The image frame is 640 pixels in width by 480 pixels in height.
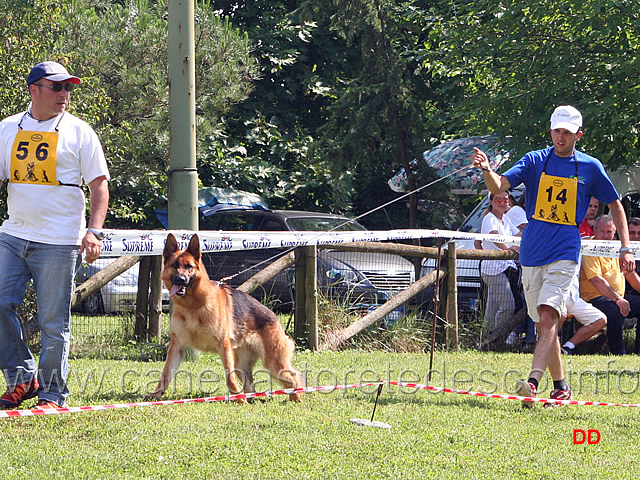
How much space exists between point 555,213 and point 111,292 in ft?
15.2

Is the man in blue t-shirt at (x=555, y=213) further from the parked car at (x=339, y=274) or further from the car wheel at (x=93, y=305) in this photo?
the car wheel at (x=93, y=305)

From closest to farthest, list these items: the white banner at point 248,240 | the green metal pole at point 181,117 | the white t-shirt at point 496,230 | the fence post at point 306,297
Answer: the white banner at point 248,240 < the green metal pole at point 181,117 < the fence post at point 306,297 < the white t-shirt at point 496,230

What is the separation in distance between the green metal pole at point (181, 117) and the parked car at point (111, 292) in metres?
0.97

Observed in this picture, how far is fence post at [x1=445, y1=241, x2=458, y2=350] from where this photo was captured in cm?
1000

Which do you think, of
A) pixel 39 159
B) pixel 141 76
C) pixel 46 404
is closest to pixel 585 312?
pixel 46 404

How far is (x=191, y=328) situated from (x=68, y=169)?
1485 millimetres

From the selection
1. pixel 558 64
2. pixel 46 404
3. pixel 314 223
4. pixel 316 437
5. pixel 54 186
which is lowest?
pixel 316 437

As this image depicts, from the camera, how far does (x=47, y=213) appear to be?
16.5ft

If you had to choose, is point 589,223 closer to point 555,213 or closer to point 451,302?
point 451,302

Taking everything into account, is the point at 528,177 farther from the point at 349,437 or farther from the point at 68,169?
the point at 68,169

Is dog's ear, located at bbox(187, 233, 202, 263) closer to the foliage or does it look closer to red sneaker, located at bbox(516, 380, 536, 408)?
red sneaker, located at bbox(516, 380, 536, 408)

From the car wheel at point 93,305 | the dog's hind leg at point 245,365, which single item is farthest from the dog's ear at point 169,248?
the car wheel at point 93,305

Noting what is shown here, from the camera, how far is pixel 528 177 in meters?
6.12

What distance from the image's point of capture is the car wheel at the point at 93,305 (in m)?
8.46
